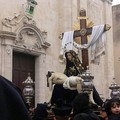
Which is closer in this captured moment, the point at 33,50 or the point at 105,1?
the point at 33,50

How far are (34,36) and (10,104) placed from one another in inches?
490

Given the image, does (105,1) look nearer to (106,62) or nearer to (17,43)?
(106,62)

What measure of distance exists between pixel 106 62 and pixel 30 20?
5.49m

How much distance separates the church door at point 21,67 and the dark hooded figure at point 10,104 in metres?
12.0

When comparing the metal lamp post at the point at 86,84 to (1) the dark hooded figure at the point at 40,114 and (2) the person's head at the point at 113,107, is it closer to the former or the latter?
(1) the dark hooded figure at the point at 40,114

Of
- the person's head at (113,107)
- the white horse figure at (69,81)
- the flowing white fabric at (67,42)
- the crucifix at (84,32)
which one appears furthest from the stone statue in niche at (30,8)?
the person's head at (113,107)

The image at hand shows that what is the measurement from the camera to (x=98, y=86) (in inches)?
655

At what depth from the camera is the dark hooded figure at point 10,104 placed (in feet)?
3.72

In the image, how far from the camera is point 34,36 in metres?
13.5

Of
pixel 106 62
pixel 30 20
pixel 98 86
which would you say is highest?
pixel 30 20

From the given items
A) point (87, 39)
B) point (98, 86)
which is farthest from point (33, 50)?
point (87, 39)

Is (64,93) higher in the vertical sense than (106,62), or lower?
lower

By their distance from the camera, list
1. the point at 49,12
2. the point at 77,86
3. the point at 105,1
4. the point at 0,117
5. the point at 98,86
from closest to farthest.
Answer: the point at 0,117 → the point at 77,86 → the point at 49,12 → the point at 98,86 → the point at 105,1

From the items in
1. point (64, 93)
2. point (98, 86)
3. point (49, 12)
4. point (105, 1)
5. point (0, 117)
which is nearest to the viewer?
point (0, 117)
